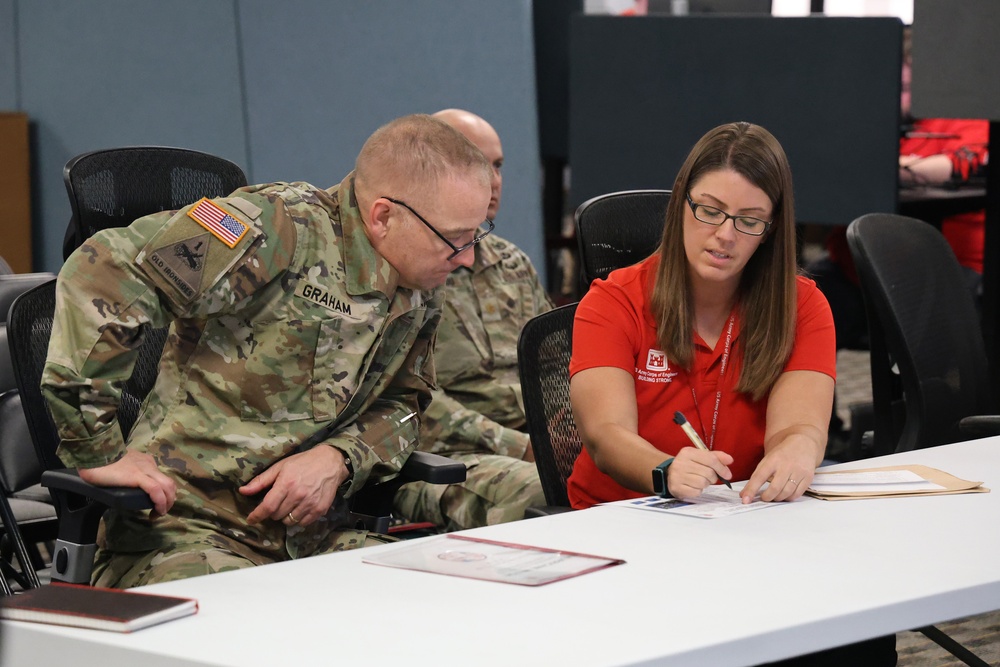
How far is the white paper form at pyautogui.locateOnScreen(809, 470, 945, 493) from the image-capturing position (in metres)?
1.74

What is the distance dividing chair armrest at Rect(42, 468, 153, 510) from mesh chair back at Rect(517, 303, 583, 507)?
65 centimetres

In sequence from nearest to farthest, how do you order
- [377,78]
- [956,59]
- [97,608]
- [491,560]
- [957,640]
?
[97,608], [491,560], [957,640], [956,59], [377,78]

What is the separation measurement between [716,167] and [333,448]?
2.54 ft

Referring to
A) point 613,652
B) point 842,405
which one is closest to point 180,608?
point 613,652

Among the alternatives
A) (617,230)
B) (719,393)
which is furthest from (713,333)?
(617,230)

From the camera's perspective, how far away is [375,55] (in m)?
4.59

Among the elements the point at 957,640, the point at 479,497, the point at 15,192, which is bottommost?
the point at 957,640

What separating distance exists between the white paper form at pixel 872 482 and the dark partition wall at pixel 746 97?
7.27ft

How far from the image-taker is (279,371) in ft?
6.09

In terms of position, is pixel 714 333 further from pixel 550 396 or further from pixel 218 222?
pixel 218 222

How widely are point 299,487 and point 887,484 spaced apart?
879 millimetres

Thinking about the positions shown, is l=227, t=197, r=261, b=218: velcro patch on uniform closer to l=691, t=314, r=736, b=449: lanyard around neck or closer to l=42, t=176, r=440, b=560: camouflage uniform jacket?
l=42, t=176, r=440, b=560: camouflage uniform jacket

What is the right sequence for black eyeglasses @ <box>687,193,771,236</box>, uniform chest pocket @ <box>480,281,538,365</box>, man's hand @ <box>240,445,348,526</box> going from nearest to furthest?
man's hand @ <box>240,445,348,526</box> < black eyeglasses @ <box>687,193,771,236</box> < uniform chest pocket @ <box>480,281,538,365</box>

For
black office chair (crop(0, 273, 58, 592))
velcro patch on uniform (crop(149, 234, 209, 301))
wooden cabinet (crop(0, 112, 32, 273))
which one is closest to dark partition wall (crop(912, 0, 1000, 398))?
velcro patch on uniform (crop(149, 234, 209, 301))
